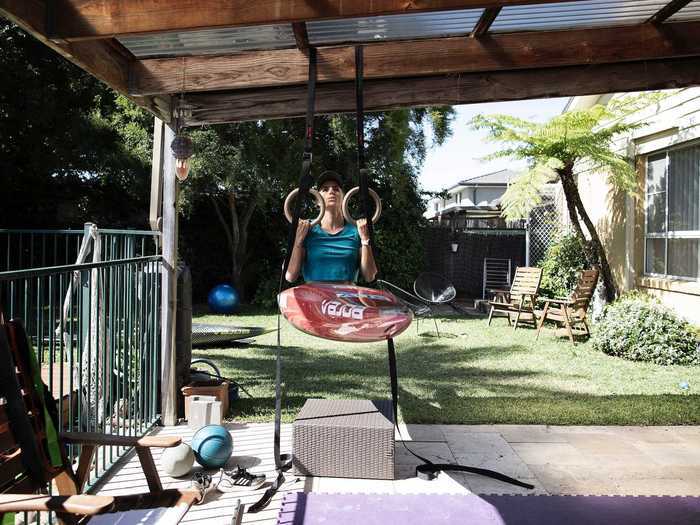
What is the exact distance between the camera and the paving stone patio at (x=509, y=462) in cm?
334

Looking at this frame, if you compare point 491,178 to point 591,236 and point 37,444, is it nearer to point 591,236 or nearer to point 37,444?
point 591,236

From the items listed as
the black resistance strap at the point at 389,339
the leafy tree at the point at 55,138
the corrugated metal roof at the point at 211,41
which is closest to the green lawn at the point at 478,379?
the black resistance strap at the point at 389,339

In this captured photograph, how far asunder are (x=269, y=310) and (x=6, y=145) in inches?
237

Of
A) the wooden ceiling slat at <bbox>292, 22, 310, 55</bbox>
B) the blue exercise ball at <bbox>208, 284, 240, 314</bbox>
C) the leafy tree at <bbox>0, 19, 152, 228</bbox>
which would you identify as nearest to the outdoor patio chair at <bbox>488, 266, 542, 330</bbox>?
the blue exercise ball at <bbox>208, 284, 240, 314</bbox>

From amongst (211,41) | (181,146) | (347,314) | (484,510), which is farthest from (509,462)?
(211,41)

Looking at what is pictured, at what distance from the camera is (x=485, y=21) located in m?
3.48

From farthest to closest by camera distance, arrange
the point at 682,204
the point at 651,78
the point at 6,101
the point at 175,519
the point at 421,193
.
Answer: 1. the point at 421,193
2. the point at 6,101
3. the point at 682,204
4. the point at 651,78
5. the point at 175,519

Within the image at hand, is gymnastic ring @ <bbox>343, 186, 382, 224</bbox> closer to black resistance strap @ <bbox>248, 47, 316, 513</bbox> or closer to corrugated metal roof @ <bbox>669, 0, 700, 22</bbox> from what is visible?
black resistance strap @ <bbox>248, 47, 316, 513</bbox>

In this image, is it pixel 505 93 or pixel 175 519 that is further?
pixel 505 93

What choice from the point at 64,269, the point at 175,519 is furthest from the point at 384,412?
the point at 64,269

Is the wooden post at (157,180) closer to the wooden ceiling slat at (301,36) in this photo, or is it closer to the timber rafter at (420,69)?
the timber rafter at (420,69)

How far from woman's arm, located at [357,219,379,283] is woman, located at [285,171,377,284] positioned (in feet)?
0.11

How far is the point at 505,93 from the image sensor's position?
13.6 ft

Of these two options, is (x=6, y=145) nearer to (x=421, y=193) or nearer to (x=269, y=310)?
(x=269, y=310)
